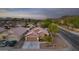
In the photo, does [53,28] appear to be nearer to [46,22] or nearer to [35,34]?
[46,22]

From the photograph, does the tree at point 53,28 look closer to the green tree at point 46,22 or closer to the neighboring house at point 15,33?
the green tree at point 46,22

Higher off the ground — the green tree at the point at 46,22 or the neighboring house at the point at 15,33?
the green tree at the point at 46,22

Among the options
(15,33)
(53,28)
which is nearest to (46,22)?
(53,28)

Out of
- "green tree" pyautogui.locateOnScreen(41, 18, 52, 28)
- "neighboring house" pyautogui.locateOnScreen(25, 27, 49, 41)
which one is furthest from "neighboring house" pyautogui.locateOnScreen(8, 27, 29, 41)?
"green tree" pyautogui.locateOnScreen(41, 18, 52, 28)

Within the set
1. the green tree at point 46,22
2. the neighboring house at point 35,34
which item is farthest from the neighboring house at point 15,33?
the green tree at point 46,22

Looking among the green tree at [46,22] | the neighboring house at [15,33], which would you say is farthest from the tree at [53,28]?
the neighboring house at [15,33]

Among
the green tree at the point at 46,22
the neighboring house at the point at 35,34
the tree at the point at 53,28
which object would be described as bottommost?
the neighboring house at the point at 35,34
